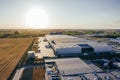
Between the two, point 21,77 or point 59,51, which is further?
point 59,51

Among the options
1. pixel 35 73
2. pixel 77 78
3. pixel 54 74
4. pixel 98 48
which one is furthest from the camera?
pixel 98 48

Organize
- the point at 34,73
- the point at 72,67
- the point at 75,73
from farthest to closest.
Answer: the point at 34,73, the point at 72,67, the point at 75,73

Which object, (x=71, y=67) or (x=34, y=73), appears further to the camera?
(x=34, y=73)

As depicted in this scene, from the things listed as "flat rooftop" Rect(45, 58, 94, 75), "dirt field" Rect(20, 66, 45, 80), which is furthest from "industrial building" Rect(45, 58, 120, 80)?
"dirt field" Rect(20, 66, 45, 80)

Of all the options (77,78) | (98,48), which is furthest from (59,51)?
(77,78)

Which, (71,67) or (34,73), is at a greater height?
(71,67)

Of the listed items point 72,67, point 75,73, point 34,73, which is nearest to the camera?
point 75,73

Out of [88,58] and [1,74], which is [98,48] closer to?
[88,58]

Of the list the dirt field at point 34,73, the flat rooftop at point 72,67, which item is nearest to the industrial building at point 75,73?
the flat rooftop at point 72,67

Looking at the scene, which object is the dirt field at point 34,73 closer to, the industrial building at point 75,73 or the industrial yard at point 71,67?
the industrial yard at point 71,67

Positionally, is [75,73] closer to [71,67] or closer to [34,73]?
[71,67]

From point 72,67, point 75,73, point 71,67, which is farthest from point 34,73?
point 75,73
